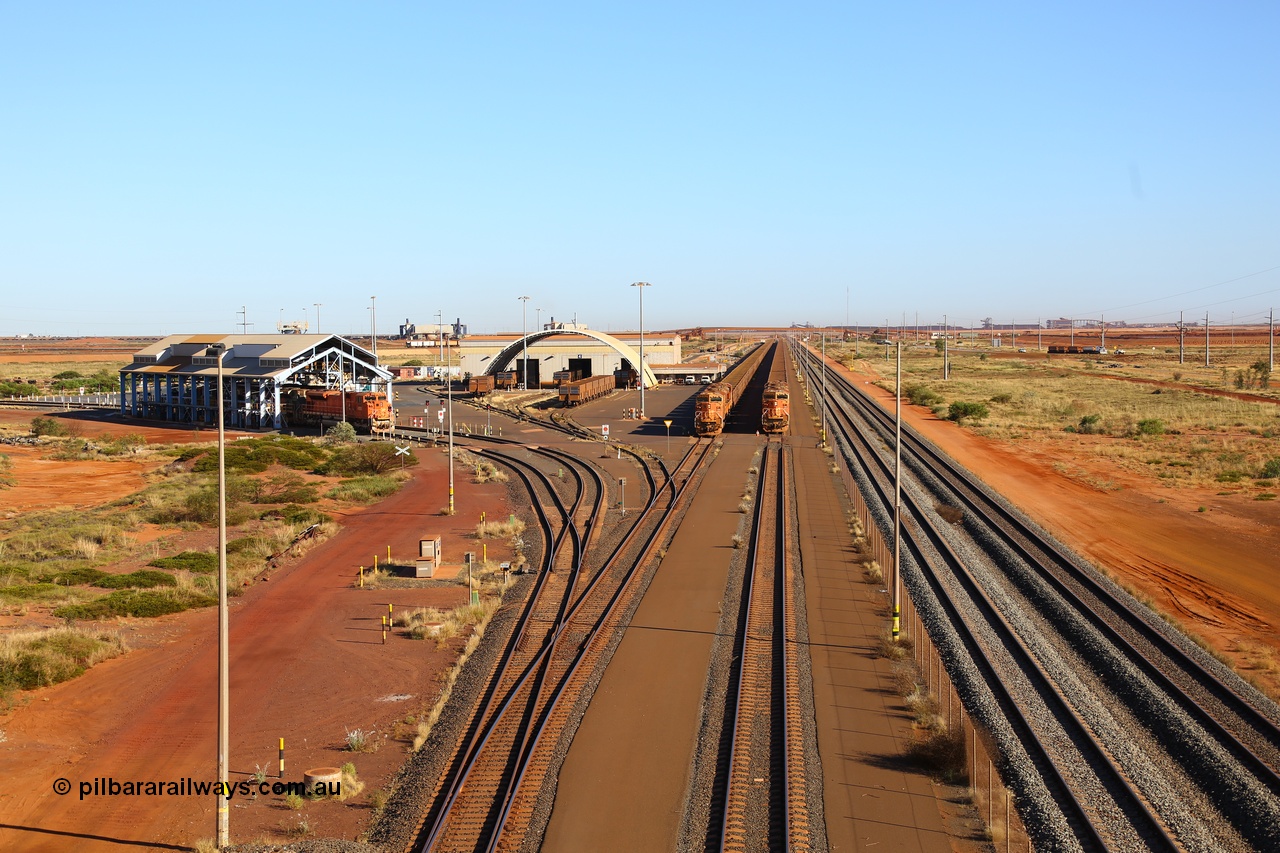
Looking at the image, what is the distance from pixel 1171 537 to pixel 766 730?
24.5 metres

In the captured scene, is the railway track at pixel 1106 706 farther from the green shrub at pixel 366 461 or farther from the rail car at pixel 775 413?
the green shrub at pixel 366 461

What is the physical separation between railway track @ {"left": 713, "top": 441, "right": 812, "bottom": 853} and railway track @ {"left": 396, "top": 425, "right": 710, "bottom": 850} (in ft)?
9.78

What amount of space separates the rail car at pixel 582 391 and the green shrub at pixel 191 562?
51483 millimetres

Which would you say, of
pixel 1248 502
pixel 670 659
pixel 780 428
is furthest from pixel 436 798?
pixel 780 428

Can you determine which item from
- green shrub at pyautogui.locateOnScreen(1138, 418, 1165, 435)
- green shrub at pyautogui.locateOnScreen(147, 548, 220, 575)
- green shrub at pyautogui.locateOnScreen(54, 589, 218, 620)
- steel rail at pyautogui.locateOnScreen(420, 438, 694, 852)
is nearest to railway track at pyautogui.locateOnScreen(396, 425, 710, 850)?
steel rail at pyautogui.locateOnScreen(420, 438, 694, 852)

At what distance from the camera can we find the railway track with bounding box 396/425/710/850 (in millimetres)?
13938

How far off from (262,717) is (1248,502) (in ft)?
129

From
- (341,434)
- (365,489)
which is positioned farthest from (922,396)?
(365,489)

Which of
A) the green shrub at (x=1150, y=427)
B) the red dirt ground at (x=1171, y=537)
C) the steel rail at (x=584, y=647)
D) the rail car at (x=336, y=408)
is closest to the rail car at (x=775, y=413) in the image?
the red dirt ground at (x=1171, y=537)

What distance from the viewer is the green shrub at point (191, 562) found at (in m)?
29.9

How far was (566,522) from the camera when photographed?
3550 centimetres

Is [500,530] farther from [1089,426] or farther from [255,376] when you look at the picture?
[1089,426]

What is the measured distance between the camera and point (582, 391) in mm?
84000

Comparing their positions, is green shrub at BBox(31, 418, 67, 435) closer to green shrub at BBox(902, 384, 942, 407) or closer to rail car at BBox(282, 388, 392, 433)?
rail car at BBox(282, 388, 392, 433)
